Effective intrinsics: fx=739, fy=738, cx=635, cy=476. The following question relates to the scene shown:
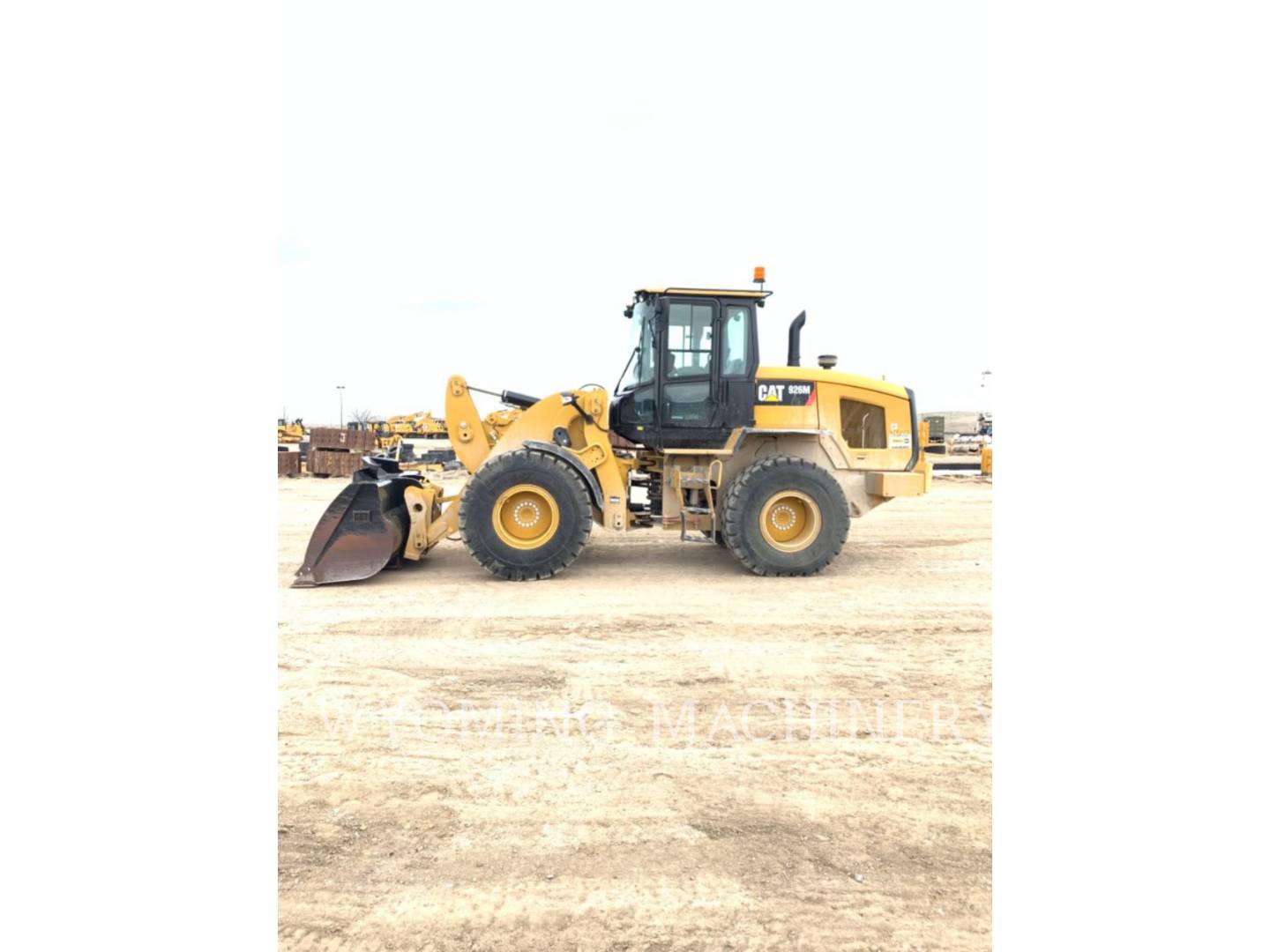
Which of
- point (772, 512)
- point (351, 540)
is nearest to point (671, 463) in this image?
point (772, 512)

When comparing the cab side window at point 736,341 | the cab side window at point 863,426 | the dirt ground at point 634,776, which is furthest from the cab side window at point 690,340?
the dirt ground at point 634,776

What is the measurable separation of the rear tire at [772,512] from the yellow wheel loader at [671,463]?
0.05ft

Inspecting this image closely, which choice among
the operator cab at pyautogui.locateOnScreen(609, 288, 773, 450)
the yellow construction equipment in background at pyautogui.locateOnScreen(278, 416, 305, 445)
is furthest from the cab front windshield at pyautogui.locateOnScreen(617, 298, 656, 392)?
the yellow construction equipment in background at pyautogui.locateOnScreen(278, 416, 305, 445)

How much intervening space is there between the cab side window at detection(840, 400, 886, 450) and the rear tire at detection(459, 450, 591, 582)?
3110 mm

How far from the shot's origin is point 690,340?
25.2ft

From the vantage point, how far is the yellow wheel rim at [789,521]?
7.59 meters

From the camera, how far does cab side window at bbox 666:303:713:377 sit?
7.60m

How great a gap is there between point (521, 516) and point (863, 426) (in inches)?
155

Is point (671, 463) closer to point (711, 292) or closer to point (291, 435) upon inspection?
point (711, 292)

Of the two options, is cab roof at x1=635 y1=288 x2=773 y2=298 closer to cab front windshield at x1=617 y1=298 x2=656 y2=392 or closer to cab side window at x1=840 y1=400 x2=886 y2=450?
cab front windshield at x1=617 y1=298 x2=656 y2=392

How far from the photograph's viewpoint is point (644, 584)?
7062 millimetres

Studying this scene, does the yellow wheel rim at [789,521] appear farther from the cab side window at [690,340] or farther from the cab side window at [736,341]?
the cab side window at [690,340]

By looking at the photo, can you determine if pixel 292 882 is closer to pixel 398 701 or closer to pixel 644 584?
pixel 398 701

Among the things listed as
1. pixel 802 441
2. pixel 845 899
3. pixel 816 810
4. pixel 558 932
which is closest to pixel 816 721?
pixel 816 810
